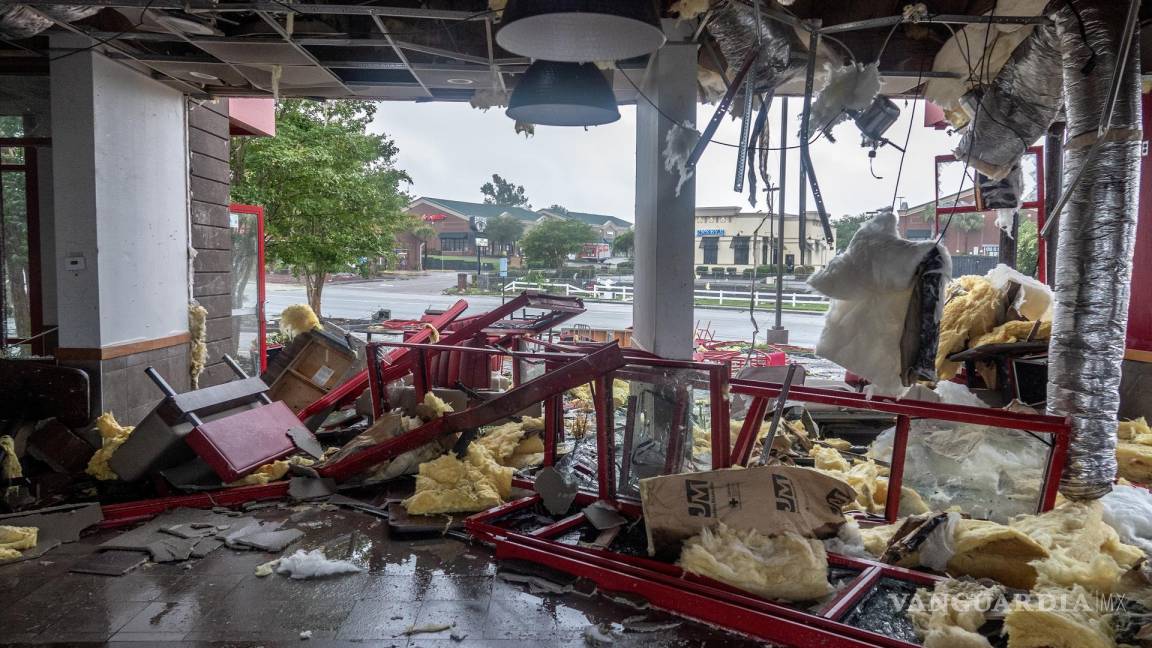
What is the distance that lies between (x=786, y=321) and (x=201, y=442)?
2244cm

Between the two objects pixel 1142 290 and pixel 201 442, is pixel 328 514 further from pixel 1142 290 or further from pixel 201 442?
pixel 1142 290

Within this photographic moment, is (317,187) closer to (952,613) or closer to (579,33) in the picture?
(579,33)

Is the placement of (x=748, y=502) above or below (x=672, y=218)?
below

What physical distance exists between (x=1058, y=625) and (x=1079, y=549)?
0.95m

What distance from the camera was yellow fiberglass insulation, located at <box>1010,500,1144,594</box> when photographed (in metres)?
3.20

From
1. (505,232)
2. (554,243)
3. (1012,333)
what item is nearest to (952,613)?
(1012,333)

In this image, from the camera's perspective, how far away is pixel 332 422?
7086 mm

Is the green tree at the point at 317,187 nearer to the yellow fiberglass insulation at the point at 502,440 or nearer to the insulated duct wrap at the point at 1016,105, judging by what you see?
the yellow fiberglass insulation at the point at 502,440

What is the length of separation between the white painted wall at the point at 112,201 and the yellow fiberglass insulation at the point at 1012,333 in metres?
8.14

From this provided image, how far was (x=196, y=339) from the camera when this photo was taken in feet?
24.8

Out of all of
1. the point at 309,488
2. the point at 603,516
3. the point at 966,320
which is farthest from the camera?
the point at 966,320

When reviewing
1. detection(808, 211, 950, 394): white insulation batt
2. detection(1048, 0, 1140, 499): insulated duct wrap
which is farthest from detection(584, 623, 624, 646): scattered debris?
detection(1048, 0, 1140, 499): insulated duct wrap

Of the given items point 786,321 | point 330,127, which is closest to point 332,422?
point 330,127

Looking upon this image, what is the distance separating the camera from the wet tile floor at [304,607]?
318cm
